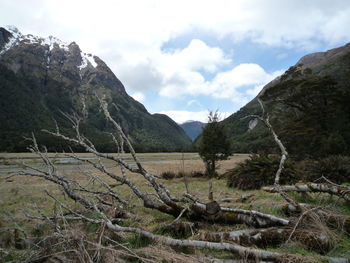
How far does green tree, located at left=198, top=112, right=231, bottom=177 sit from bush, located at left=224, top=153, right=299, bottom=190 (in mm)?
5249

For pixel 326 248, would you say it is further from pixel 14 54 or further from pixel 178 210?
pixel 14 54

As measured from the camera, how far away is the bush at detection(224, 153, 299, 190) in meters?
9.38

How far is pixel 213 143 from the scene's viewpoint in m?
16.4

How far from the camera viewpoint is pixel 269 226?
3418mm

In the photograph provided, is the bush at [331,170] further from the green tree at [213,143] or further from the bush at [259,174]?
the green tree at [213,143]

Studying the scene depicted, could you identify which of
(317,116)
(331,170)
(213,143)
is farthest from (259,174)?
(317,116)

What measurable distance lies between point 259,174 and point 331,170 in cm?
274

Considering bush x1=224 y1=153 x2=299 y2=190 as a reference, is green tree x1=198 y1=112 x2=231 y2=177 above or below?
above

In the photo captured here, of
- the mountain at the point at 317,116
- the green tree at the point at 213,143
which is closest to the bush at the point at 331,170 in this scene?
the mountain at the point at 317,116

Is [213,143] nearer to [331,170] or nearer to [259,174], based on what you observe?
[259,174]

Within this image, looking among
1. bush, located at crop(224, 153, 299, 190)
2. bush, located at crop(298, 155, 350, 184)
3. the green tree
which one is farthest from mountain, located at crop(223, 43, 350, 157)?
bush, located at crop(298, 155, 350, 184)

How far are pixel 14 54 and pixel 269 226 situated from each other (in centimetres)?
25124

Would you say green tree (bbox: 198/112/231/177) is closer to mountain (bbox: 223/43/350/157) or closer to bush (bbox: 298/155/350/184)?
mountain (bbox: 223/43/350/157)

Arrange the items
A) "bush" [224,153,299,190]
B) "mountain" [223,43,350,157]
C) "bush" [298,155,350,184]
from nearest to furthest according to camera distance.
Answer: "bush" [298,155,350,184], "bush" [224,153,299,190], "mountain" [223,43,350,157]
